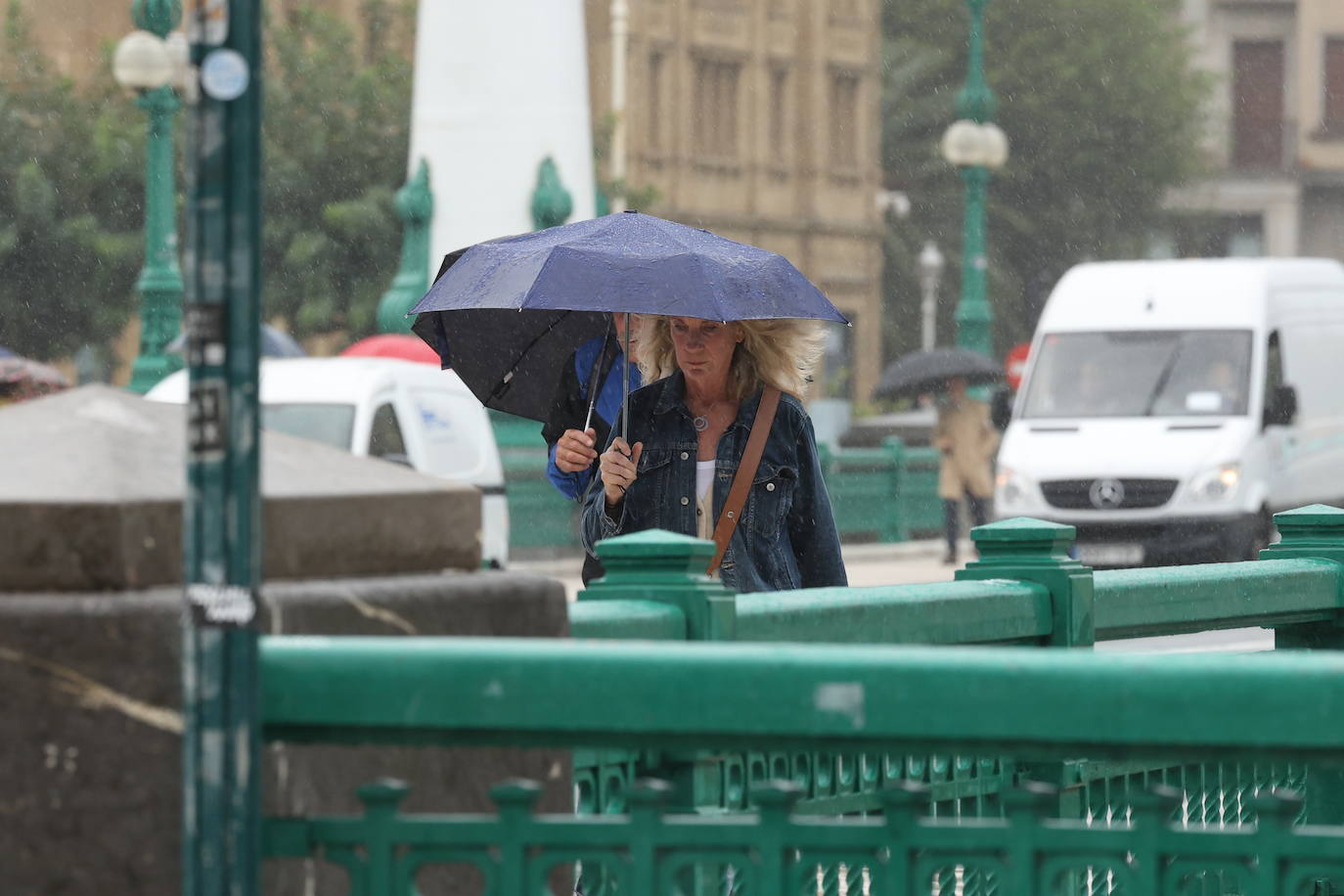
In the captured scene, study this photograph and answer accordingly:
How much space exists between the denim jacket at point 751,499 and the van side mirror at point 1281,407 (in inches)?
623

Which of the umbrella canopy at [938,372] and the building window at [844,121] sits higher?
the building window at [844,121]

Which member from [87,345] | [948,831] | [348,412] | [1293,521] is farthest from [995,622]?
[87,345]

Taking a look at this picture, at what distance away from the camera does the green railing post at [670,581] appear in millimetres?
3672

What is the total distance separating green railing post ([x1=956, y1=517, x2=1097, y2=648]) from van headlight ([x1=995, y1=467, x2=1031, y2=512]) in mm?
16226

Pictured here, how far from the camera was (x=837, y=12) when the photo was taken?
6500 cm

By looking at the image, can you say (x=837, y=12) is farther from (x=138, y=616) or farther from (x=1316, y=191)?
(x=138, y=616)

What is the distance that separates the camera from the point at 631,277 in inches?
234

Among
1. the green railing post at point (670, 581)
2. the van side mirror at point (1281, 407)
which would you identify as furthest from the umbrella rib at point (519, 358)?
the van side mirror at point (1281, 407)

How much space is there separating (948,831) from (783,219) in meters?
60.2

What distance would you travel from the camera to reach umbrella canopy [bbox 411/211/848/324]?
18.5ft

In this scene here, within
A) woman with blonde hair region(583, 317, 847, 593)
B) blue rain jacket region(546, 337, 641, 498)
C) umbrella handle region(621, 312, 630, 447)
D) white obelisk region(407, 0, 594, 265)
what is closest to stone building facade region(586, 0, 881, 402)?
white obelisk region(407, 0, 594, 265)

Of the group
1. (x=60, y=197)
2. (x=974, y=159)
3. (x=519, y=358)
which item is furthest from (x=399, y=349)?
(x=60, y=197)

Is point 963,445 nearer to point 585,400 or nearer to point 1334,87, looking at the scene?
point 585,400

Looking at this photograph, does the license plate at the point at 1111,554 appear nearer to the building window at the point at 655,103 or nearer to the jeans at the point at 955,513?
the jeans at the point at 955,513
